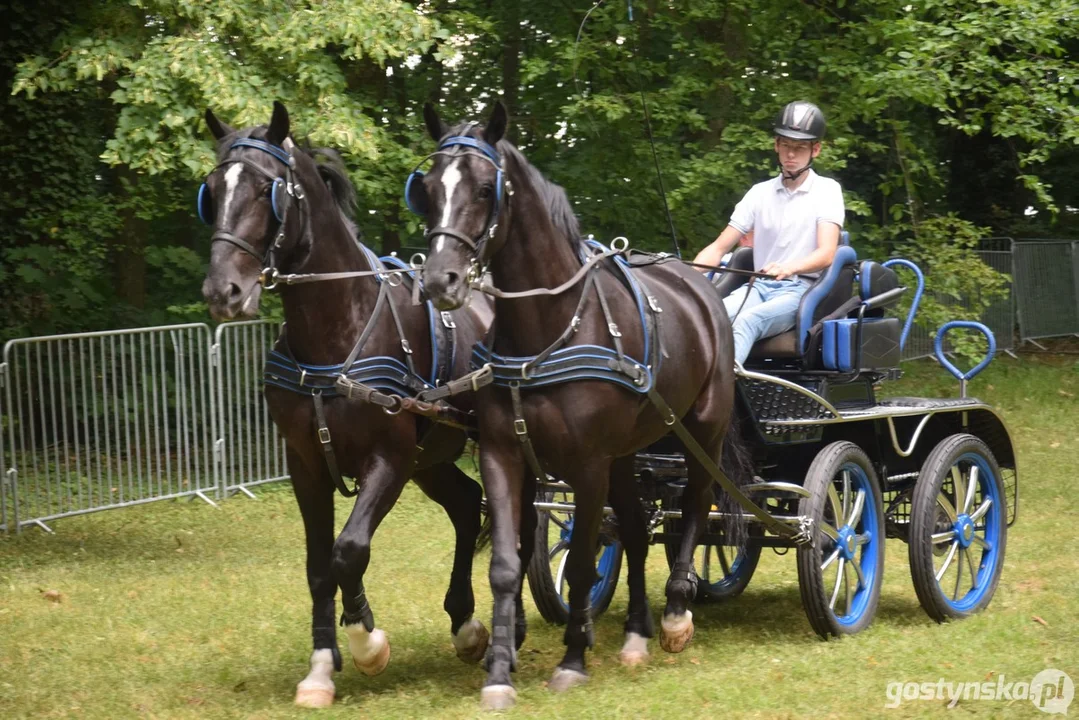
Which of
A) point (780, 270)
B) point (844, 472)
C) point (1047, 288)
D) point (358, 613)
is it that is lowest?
point (358, 613)

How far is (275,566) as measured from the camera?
8938 millimetres

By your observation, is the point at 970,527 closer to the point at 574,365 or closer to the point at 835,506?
the point at 835,506

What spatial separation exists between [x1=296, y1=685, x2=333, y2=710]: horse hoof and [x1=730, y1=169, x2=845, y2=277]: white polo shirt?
318 centimetres

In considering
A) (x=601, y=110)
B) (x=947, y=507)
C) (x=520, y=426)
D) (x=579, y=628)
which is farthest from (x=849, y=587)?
(x=601, y=110)

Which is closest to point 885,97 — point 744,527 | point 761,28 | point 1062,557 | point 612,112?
point 761,28

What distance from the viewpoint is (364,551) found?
5.38 metres

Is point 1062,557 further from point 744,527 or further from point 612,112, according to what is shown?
point 612,112

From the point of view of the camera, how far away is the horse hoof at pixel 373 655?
18.6ft

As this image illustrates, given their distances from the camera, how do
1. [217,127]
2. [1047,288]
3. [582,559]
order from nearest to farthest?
[217,127], [582,559], [1047,288]

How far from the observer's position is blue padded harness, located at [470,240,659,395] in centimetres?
528

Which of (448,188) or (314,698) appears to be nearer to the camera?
(448,188)

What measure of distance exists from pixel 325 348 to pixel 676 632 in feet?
7.01

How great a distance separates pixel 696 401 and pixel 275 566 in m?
3.78

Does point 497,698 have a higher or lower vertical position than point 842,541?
lower
